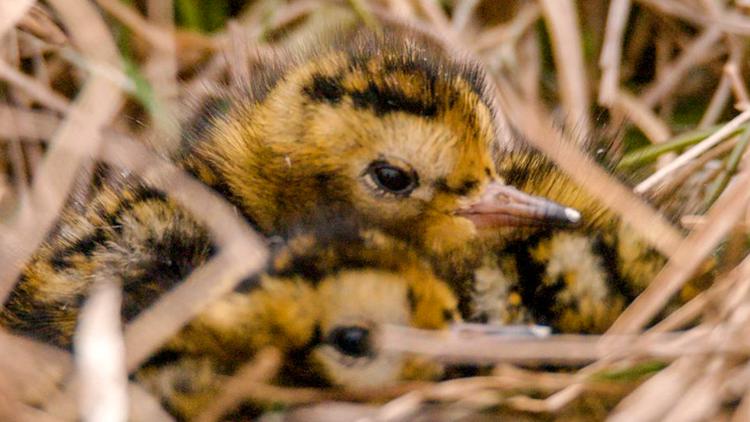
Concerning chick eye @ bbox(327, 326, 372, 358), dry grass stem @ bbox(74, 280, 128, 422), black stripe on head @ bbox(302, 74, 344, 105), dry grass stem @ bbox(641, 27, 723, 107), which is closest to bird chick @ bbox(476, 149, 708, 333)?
chick eye @ bbox(327, 326, 372, 358)

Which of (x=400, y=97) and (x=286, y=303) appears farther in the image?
(x=400, y=97)

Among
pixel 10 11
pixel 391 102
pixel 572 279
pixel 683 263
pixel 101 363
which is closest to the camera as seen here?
pixel 101 363

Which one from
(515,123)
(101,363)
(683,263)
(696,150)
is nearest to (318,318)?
(101,363)

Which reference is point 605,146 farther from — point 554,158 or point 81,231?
point 81,231

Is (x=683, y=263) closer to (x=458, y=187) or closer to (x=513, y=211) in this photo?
(x=513, y=211)

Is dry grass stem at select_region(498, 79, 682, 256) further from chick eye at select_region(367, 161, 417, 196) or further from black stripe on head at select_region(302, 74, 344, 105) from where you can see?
black stripe on head at select_region(302, 74, 344, 105)

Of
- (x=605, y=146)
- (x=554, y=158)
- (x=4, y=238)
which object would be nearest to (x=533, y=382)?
(x=554, y=158)

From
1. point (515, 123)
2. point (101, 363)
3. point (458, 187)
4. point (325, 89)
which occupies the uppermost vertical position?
point (515, 123)
